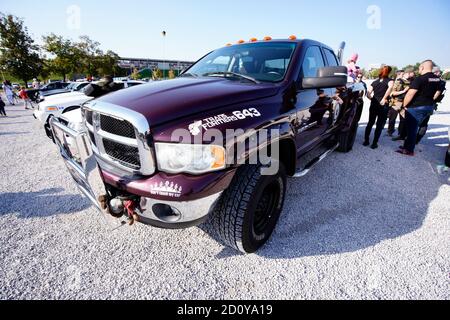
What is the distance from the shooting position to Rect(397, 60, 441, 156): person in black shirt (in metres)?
4.46

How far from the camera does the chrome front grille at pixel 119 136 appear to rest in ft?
4.94

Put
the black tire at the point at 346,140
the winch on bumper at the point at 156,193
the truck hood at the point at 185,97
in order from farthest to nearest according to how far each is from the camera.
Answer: the black tire at the point at 346,140
the truck hood at the point at 185,97
the winch on bumper at the point at 156,193

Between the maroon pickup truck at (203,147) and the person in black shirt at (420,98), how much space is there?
11.2 feet

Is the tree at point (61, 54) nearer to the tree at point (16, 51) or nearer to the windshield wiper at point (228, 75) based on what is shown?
the tree at point (16, 51)

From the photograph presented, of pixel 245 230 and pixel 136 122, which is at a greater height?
pixel 136 122

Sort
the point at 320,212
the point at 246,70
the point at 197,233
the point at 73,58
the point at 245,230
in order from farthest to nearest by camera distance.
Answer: the point at 73,58
the point at 320,212
the point at 246,70
the point at 197,233
the point at 245,230

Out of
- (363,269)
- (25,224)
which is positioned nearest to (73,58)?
(25,224)

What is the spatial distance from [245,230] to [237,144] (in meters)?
0.73

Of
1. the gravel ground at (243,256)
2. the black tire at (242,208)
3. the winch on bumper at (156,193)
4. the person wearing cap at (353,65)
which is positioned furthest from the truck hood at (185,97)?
the person wearing cap at (353,65)

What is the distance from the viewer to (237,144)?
1.60 metres

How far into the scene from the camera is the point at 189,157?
150cm

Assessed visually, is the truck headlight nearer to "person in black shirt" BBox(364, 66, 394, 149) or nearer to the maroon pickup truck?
the maroon pickup truck

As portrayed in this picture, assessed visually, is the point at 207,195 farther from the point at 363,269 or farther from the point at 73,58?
the point at 73,58

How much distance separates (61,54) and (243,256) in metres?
37.7
